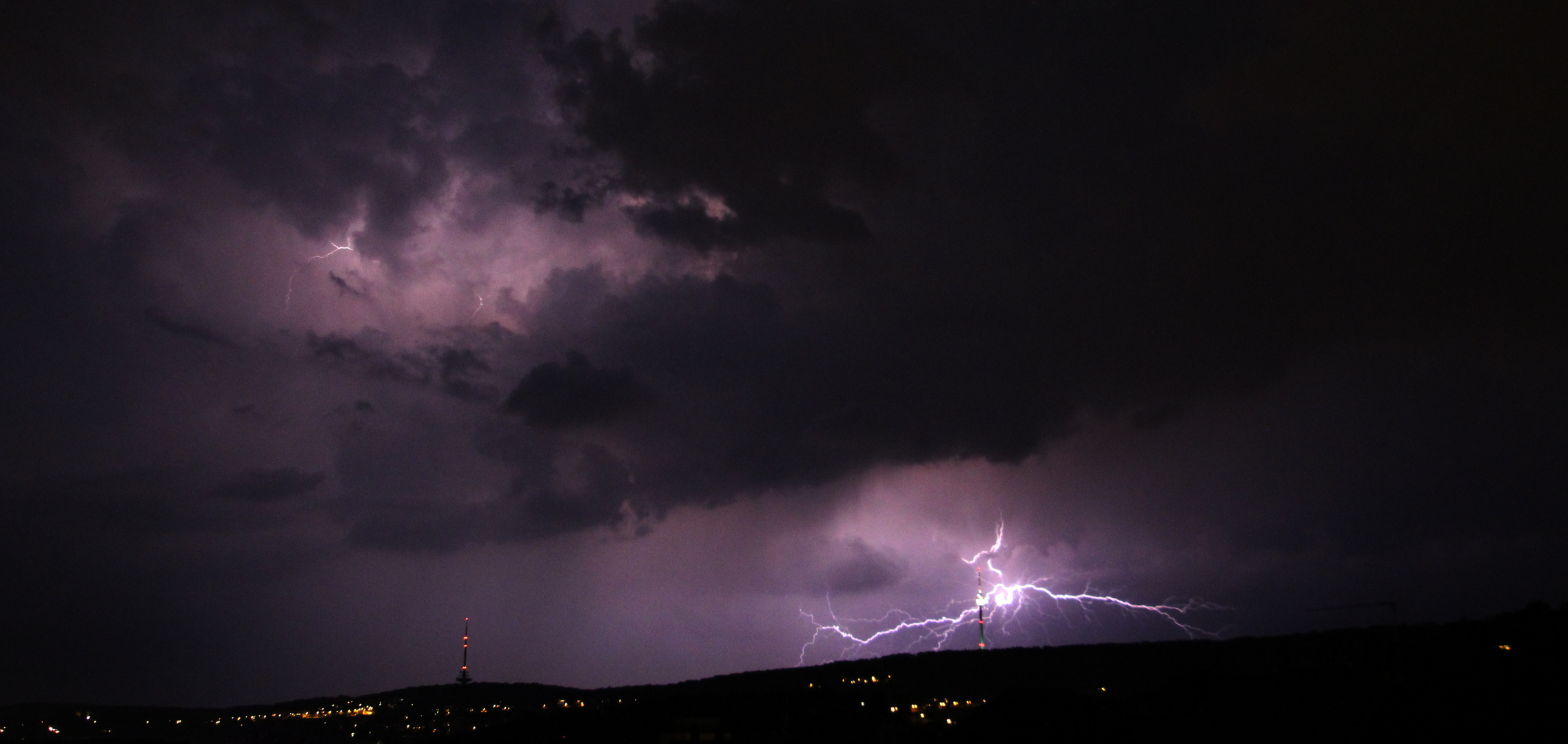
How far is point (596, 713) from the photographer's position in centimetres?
12975

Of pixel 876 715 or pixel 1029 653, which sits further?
pixel 1029 653

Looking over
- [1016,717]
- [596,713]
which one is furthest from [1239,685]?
[596,713]

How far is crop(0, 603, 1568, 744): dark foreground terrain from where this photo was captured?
43.7 meters

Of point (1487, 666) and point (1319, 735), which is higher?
point (1487, 666)

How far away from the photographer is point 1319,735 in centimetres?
5400

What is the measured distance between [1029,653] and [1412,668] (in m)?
71.7

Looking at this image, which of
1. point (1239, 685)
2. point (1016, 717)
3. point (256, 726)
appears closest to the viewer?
point (1016, 717)

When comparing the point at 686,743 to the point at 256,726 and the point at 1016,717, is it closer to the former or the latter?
the point at 1016,717

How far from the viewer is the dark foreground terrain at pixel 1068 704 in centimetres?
4366

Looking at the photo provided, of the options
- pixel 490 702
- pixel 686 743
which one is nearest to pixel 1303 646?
pixel 686 743

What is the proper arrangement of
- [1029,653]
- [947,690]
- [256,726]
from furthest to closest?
[256,726]
[1029,653]
[947,690]

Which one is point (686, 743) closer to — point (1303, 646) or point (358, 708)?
point (1303, 646)

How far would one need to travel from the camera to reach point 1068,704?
4666 centimetres

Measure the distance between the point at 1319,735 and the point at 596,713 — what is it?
98.3 metres
